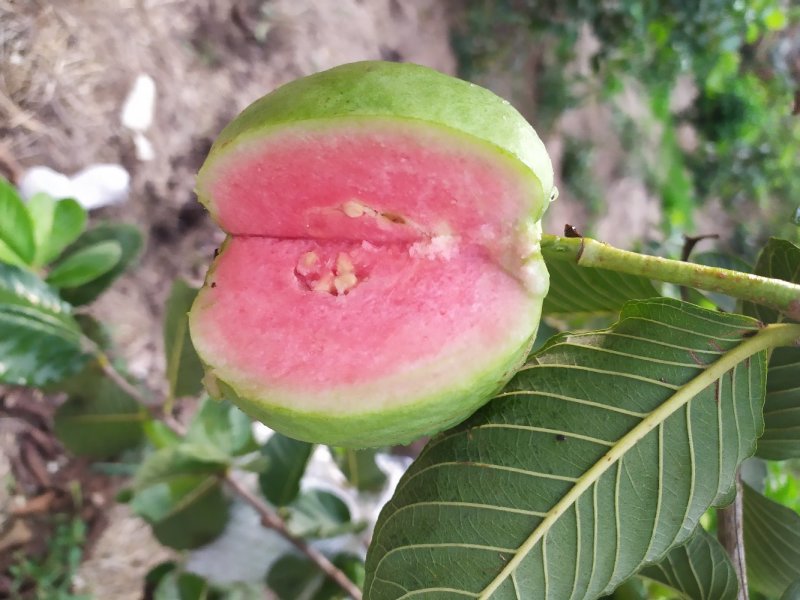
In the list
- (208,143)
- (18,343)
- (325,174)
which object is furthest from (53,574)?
(325,174)

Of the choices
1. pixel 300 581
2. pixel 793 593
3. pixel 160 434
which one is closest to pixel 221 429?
pixel 160 434

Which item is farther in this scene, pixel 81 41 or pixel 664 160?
pixel 664 160

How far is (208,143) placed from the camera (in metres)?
1.86

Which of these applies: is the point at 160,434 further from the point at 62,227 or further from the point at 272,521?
the point at 62,227

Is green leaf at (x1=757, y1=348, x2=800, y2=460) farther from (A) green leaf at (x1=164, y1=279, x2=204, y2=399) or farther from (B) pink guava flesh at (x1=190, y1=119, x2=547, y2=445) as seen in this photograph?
(A) green leaf at (x1=164, y1=279, x2=204, y2=399)

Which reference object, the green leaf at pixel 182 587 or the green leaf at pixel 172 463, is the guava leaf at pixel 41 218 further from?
the green leaf at pixel 182 587

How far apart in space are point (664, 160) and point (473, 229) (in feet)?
16.5

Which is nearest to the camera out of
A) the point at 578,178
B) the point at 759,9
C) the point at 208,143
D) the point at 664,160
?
the point at 208,143

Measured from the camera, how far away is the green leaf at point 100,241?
124cm

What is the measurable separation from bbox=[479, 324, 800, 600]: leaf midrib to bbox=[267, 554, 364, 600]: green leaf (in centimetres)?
75

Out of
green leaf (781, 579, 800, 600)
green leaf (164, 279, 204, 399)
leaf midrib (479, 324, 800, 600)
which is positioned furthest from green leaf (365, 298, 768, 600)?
green leaf (164, 279, 204, 399)

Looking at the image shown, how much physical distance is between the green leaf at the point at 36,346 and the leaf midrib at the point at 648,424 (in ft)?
2.64

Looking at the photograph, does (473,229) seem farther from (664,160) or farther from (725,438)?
(664,160)

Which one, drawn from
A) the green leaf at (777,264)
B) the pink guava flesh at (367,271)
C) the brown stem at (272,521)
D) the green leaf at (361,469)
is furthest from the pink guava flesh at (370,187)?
the green leaf at (361,469)
